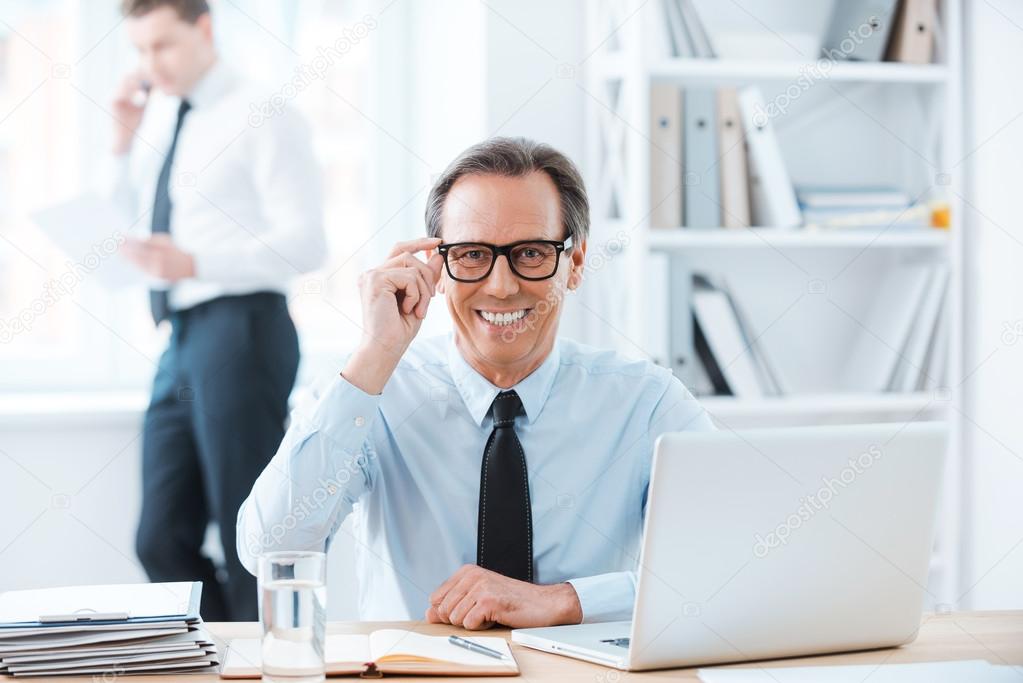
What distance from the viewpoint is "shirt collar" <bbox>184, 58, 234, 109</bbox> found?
264 cm

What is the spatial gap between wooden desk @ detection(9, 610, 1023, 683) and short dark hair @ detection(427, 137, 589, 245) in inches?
25.5

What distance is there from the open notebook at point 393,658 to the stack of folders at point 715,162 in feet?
5.39

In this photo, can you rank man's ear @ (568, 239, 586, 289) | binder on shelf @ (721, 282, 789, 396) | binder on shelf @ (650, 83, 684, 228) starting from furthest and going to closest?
binder on shelf @ (721, 282, 789, 396) → binder on shelf @ (650, 83, 684, 228) → man's ear @ (568, 239, 586, 289)

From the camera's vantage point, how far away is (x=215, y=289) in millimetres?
2619

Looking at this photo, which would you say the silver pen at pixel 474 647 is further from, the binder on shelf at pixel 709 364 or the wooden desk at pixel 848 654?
the binder on shelf at pixel 709 364

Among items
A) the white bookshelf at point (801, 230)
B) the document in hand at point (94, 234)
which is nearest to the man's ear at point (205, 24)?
the document in hand at point (94, 234)

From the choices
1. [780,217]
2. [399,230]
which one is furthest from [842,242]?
[399,230]

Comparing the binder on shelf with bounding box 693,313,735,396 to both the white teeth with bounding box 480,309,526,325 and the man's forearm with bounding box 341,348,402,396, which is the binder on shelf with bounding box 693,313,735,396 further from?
the man's forearm with bounding box 341,348,402,396

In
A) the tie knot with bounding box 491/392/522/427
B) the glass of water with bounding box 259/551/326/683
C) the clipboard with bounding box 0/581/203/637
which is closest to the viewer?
the glass of water with bounding box 259/551/326/683

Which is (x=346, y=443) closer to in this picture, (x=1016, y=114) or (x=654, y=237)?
(x=654, y=237)

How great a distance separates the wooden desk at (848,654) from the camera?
112cm

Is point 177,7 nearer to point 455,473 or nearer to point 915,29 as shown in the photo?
point 455,473

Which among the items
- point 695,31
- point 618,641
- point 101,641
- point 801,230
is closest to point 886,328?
point 801,230

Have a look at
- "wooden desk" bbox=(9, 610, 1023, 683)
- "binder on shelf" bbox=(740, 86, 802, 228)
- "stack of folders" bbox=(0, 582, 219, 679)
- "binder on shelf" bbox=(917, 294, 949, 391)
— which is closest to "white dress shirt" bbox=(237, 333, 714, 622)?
"wooden desk" bbox=(9, 610, 1023, 683)
